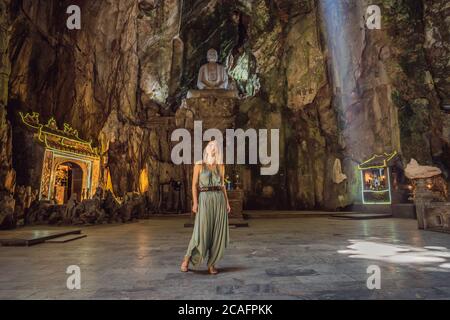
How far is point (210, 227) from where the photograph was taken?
11.1 ft

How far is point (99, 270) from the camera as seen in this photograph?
137 inches

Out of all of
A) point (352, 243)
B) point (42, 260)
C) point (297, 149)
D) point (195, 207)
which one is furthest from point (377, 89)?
point (42, 260)

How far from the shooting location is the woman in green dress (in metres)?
3.32

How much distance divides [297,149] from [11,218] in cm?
1504

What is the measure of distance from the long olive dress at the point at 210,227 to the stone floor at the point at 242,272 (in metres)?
0.21

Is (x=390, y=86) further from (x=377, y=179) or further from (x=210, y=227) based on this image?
(x=210, y=227)

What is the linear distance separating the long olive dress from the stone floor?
8.4 inches

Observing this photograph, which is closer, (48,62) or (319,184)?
(48,62)

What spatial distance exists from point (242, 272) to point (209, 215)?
73cm

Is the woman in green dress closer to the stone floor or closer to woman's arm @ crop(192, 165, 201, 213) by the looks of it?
woman's arm @ crop(192, 165, 201, 213)

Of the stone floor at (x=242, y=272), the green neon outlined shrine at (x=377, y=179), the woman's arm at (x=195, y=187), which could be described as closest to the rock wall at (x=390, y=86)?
the green neon outlined shrine at (x=377, y=179)

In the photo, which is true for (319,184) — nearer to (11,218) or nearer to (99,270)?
(11,218)

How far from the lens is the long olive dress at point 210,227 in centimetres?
332

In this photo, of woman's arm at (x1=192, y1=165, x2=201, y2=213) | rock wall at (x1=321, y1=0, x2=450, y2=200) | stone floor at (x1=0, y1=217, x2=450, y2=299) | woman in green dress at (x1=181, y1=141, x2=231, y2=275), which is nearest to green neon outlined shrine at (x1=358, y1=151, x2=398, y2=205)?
rock wall at (x1=321, y1=0, x2=450, y2=200)
